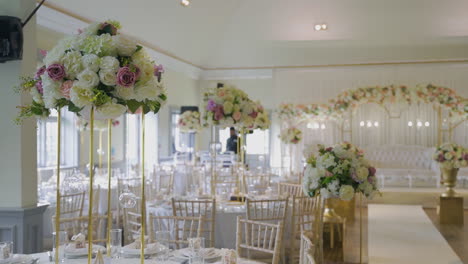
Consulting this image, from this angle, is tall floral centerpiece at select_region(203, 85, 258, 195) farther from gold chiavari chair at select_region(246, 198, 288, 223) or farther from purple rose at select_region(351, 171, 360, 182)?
purple rose at select_region(351, 171, 360, 182)

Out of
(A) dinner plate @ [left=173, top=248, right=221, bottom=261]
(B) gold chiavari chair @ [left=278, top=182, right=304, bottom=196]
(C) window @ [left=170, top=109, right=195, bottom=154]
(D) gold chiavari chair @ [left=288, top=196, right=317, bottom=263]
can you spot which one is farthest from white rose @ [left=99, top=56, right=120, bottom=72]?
(C) window @ [left=170, top=109, right=195, bottom=154]

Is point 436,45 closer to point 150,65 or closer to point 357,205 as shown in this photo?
point 357,205

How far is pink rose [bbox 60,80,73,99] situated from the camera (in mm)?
2484

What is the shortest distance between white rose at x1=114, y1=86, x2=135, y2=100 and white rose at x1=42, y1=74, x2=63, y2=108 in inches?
10.9

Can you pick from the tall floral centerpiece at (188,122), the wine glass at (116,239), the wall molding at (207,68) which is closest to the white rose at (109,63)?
the wine glass at (116,239)

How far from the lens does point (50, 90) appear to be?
2.52 meters

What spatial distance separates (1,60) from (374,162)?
11.7m

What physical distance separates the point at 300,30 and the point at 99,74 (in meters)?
12.4

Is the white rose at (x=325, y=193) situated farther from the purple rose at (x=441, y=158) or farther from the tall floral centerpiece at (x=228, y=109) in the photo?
the purple rose at (x=441, y=158)

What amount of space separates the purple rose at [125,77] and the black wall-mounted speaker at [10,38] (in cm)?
275

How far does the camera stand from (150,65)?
2.58 m

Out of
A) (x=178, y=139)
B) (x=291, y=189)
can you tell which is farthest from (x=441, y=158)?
(x=178, y=139)

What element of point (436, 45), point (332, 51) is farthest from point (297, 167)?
point (436, 45)

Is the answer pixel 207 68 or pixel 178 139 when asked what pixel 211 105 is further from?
pixel 207 68
